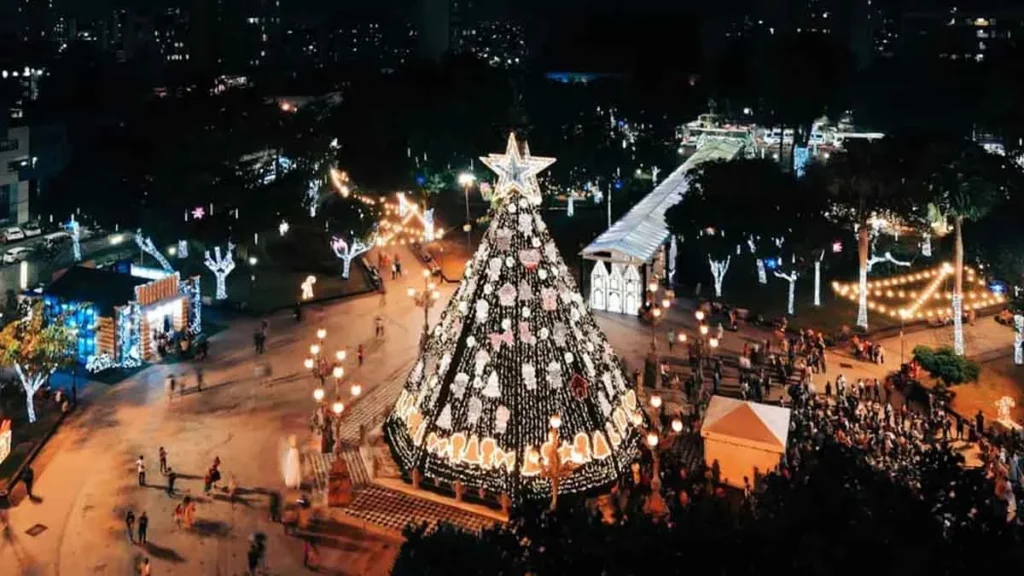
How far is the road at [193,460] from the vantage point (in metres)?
20.5

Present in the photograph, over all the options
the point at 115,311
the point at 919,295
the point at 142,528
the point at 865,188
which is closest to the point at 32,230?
the point at 115,311

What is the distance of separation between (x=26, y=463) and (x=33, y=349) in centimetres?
391

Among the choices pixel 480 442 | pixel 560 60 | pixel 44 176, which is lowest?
pixel 480 442

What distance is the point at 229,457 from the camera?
83.3 feet

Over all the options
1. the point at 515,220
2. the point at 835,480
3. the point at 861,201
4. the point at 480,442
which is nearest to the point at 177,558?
the point at 480,442

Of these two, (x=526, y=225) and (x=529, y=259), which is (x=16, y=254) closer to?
(x=526, y=225)

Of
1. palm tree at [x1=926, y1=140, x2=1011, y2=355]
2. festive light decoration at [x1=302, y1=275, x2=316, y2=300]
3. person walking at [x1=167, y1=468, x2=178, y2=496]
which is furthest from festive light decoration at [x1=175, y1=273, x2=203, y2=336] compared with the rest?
palm tree at [x1=926, y1=140, x2=1011, y2=355]

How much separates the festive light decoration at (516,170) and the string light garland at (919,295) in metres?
22.7

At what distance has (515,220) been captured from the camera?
2253cm

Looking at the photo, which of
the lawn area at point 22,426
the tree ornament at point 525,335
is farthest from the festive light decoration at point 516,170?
the lawn area at point 22,426

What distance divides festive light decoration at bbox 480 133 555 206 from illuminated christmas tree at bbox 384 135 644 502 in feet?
0.08

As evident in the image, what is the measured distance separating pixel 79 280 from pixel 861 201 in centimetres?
3208

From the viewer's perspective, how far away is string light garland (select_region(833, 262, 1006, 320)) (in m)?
39.0

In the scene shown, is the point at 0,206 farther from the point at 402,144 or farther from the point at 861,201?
the point at 861,201
